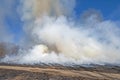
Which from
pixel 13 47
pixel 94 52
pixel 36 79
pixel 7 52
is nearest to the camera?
pixel 36 79

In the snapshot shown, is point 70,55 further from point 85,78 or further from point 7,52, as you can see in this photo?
point 85,78

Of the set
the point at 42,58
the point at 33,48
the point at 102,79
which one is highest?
the point at 33,48

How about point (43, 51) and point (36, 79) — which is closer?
point (36, 79)

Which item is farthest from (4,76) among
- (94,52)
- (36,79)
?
(94,52)

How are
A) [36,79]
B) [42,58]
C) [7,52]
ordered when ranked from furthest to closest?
[7,52] → [42,58] → [36,79]

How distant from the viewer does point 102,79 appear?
1748 inches

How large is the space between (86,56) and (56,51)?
13.3 metres

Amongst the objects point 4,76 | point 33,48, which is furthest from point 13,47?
point 4,76

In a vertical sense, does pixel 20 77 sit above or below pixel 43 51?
below

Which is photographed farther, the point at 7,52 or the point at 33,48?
the point at 7,52

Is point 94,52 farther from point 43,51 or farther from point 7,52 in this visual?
point 7,52

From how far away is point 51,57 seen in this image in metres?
86.0

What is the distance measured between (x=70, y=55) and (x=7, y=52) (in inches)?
1524

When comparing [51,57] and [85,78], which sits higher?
[51,57]
